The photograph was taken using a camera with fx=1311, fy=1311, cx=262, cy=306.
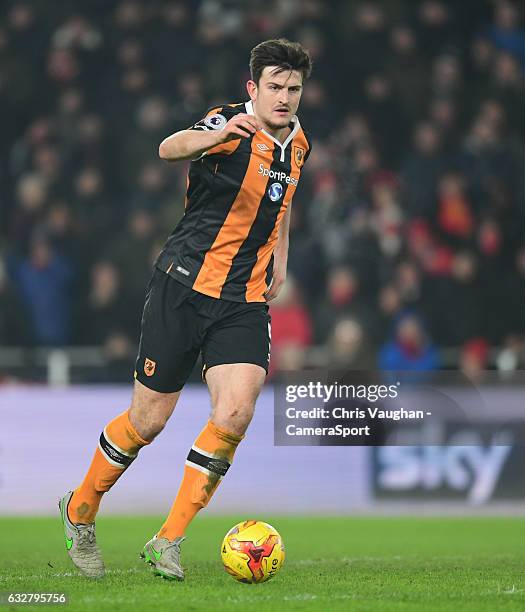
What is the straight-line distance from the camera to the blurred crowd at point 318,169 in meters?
12.0

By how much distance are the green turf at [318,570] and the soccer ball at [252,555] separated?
0.21 ft

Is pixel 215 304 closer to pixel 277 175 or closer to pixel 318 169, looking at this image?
pixel 277 175

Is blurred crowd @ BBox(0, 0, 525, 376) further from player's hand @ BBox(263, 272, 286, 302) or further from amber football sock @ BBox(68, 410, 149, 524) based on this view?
amber football sock @ BBox(68, 410, 149, 524)

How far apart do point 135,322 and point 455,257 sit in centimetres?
309

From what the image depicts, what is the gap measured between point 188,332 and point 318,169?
7.11m

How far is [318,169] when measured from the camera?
41.5ft

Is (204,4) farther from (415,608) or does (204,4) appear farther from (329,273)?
(415,608)

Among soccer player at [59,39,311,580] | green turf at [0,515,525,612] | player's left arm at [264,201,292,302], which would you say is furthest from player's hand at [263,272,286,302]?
green turf at [0,515,525,612]

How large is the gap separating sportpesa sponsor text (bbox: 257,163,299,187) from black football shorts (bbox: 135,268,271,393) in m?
0.56

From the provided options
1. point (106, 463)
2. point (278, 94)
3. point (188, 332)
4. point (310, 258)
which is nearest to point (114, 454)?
point (106, 463)

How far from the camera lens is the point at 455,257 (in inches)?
490

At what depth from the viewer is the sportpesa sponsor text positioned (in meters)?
5.72
